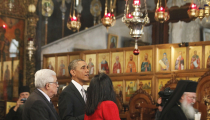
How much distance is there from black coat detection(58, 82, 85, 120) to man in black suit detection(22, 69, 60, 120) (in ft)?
0.90

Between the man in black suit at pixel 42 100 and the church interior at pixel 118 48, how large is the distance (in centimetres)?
348

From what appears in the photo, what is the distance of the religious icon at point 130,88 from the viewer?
10414 millimetres

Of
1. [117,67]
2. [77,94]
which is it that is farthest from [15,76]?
[77,94]

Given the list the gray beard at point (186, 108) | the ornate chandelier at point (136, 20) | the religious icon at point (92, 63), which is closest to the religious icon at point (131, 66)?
the religious icon at point (92, 63)

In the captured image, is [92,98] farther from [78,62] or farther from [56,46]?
[56,46]

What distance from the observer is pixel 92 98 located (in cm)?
Result: 344

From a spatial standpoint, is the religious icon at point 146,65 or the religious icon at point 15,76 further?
the religious icon at point 15,76

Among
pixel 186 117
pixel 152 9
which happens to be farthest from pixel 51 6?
pixel 186 117

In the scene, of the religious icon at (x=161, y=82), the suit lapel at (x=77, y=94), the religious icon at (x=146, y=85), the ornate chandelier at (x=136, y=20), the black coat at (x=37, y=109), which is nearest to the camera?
the black coat at (x=37, y=109)

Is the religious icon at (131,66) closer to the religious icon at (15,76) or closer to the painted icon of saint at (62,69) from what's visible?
the painted icon of saint at (62,69)

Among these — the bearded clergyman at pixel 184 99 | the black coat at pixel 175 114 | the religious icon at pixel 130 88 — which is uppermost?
the bearded clergyman at pixel 184 99

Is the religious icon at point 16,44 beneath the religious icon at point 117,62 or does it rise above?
above

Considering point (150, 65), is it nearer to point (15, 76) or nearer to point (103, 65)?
point (103, 65)

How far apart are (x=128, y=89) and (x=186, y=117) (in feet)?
20.8
